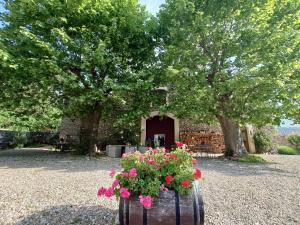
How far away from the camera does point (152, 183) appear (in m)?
3.34

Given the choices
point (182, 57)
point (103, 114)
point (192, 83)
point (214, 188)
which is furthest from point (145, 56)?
point (214, 188)

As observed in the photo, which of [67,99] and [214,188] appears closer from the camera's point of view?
[214,188]

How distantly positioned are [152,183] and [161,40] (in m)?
11.1

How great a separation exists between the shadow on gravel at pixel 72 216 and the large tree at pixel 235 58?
24.0ft

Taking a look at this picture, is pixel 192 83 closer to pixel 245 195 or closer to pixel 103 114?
pixel 103 114

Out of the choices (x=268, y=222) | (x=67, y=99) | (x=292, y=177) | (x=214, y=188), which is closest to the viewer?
(x=268, y=222)

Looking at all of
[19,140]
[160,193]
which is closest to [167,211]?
[160,193]

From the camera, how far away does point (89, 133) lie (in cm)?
1348

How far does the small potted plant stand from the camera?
3.17m

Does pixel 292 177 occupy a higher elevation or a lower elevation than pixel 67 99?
lower

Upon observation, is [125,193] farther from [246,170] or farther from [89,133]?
[89,133]

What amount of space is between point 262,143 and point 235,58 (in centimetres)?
810

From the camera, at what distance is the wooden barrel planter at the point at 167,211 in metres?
3.14

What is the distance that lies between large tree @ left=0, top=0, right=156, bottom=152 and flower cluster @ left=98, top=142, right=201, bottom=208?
24.5 ft
